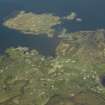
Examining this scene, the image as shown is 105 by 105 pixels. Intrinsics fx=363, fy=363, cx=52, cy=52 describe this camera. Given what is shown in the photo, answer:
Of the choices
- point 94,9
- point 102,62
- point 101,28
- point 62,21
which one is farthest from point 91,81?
point 94,9

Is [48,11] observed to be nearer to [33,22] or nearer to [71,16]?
[33,22]

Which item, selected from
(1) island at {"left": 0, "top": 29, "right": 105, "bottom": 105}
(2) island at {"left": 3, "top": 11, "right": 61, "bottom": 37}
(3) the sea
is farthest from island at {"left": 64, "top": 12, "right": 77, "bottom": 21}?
(1) island at {"left": 0, "top": 29, "right": 105, "bottom": 105}

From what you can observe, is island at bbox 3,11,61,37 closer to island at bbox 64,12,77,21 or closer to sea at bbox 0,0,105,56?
sea at bbox 0,0,105,56

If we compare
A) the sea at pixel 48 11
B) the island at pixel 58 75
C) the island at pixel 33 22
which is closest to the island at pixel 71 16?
the sea at pixel 48 11

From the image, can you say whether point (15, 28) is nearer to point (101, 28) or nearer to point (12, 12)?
point (12, 12)

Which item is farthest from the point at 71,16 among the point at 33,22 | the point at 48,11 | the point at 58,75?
the point at 58,75

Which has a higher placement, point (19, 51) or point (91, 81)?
point (19, 51)
